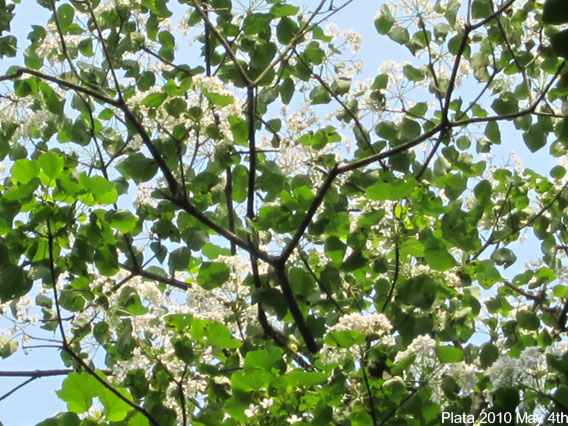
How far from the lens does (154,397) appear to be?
2.84 meters

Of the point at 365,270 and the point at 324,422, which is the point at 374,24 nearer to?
the point at 365,270

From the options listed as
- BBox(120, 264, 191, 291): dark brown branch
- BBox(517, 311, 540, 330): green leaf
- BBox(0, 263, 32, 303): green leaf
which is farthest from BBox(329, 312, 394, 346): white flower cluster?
BBox(120, 264, 191, 291): dark brown branch

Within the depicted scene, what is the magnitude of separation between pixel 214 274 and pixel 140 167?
557 mm

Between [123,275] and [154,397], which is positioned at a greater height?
[123,275]

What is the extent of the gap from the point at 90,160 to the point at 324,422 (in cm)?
201

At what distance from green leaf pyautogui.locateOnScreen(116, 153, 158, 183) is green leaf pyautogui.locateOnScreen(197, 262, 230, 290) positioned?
47 cm

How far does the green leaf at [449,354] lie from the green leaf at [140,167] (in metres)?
1.37

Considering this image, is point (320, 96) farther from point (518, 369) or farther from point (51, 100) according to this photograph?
point (518, 369)

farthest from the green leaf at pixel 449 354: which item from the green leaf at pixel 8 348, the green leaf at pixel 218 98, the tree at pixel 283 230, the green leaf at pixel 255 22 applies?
the green leaf at pixel 8 348

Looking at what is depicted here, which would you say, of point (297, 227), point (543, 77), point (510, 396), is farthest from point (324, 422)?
point (543, 77)

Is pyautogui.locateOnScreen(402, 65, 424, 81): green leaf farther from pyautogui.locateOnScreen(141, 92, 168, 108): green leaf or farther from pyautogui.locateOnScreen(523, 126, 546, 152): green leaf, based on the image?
pyautogui.locateOnScreen(141, 92, 168, 108): green leaf

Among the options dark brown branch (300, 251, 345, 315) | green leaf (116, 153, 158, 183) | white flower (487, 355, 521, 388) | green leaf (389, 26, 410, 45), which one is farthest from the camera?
green leaf (389, 26, 410, 45)

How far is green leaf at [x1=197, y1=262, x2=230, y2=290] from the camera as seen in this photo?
2.93 metres

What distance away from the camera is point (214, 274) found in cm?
295
